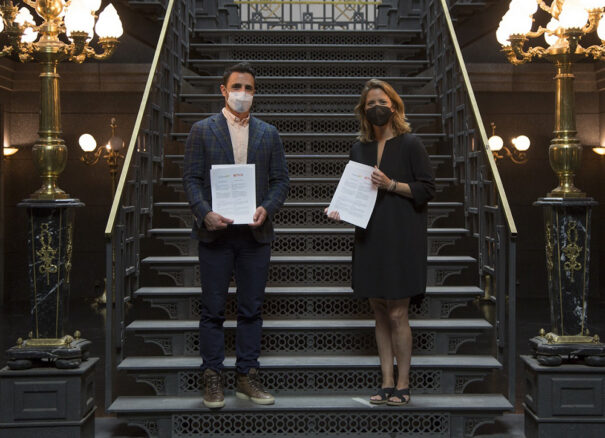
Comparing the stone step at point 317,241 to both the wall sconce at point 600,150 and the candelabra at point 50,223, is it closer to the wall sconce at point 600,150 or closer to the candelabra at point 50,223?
the candelabra at point 50,223

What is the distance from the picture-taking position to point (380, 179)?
4336 mm

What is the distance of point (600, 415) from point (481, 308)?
20.7ft

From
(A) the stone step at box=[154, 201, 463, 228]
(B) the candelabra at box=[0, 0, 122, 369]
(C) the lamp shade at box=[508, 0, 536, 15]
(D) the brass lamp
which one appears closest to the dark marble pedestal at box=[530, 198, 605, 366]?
(C) the lamp shade at box=[508, 0, 536, 15]

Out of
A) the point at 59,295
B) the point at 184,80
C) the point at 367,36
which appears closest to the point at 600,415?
the point at 59,295

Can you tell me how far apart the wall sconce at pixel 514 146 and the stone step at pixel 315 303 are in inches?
230

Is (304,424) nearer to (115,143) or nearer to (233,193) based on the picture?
(233,193)

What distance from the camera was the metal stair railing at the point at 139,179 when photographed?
476 cm

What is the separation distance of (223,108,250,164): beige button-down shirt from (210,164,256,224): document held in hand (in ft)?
0.44

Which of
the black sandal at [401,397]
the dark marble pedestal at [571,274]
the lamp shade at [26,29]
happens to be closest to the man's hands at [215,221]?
the black sandal at [401,397]

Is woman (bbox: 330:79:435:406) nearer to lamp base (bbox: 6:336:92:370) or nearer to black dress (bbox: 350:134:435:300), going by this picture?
black dress (bbox: 350:134:435:300)

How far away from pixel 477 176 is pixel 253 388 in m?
2.37

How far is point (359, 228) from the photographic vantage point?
4527 millimetres

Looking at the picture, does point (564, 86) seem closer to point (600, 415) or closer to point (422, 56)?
point (600, 415)

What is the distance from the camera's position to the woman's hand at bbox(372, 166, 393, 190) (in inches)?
171
